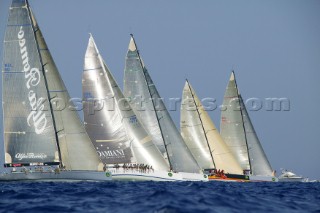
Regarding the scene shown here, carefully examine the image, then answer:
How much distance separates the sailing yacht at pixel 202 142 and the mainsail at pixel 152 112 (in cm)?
780

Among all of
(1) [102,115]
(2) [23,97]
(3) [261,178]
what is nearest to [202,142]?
(3) [261,178]

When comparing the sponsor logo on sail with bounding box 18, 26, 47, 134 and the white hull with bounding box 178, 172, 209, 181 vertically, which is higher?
the sponsor logo on sail with bounding box 18, 26, 47, 134

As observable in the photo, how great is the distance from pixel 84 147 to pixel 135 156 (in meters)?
8.30

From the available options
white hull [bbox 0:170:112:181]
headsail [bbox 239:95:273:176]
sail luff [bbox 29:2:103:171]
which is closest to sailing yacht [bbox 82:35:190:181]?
sail luff [bbox 29:2:103:171]

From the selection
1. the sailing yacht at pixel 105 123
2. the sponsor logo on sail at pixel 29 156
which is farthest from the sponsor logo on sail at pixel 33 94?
the sailing yacht at pixel 105 123

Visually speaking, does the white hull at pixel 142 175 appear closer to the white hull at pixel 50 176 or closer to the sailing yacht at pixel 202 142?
the white hull at pixel 50 176

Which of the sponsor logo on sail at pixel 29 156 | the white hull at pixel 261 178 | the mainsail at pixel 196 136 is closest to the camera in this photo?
the sponsor logo on sail at pixel 29 156

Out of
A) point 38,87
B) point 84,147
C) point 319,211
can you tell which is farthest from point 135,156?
point 319,211

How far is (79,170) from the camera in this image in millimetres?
44438

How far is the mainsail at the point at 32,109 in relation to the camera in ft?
144

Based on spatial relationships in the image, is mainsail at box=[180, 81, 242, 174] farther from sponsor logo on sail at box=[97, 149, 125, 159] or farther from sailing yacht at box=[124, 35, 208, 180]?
sponsor logo on sail at box=[97, 149, 125, 159]

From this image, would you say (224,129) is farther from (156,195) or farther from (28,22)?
(156,195)

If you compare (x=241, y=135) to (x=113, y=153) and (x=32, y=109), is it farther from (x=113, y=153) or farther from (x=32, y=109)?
(x=32, y=109)

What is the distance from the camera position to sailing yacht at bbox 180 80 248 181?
214 feet
